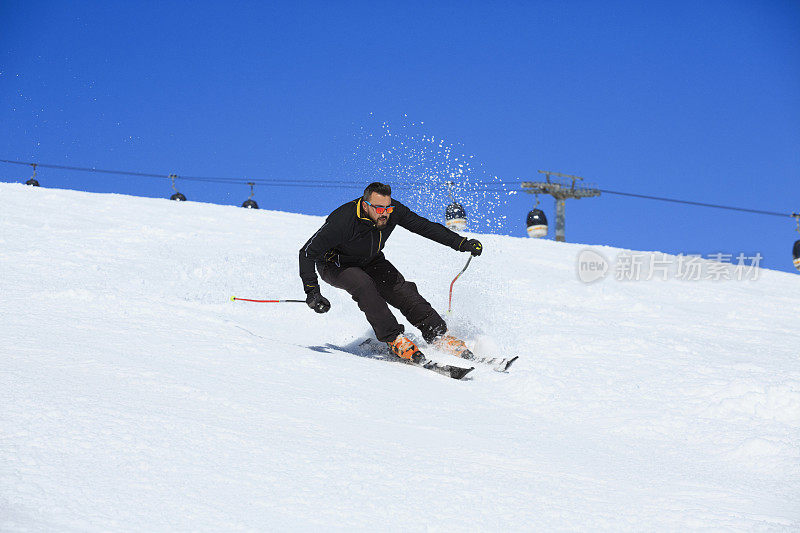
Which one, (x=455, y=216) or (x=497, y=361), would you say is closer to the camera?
(x=497, y=361)

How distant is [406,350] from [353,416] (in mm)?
1812

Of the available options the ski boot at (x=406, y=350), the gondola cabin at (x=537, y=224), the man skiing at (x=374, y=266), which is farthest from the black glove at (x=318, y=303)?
the gondola cabin at (x=537, y=224)

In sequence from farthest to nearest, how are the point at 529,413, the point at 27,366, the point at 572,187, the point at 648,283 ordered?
the point at 572,187 → the point at 648,283 → the point at 529,413 → the point at 27,366

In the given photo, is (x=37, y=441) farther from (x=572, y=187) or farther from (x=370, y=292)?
(x=572, y=187)

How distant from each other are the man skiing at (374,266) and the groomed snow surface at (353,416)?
30cm

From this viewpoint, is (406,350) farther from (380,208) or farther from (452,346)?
(380,208)

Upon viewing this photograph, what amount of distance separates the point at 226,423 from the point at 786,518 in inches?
79.2

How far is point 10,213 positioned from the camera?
8664mm

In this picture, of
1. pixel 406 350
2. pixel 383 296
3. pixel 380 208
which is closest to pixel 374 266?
pixel 383 296

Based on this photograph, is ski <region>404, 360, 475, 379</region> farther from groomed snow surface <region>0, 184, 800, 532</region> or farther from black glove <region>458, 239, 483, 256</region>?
black glove <region>458, 239, 483, 256</region>

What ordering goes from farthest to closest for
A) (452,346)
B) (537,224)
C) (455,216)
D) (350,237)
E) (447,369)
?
(537,224) < (455,216) < (452,346) < (350,237) < (447,369)

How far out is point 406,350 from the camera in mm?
4645

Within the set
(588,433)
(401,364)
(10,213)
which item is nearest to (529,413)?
(588,433)

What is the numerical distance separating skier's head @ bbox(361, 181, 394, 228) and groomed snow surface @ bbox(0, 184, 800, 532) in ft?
3.50
